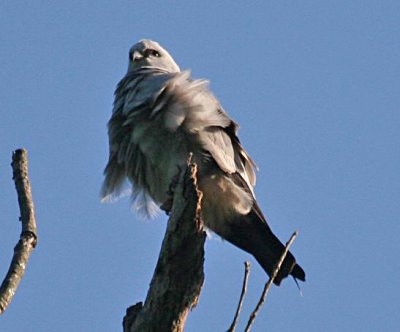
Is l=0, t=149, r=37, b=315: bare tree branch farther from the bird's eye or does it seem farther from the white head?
the bird's eye

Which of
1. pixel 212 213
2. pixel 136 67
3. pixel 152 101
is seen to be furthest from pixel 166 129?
pixel 136 67

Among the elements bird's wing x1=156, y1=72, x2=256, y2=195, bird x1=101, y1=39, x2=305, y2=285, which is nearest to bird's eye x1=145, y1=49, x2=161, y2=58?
A: bird x1=101, y1=39, x2=305, y2=285

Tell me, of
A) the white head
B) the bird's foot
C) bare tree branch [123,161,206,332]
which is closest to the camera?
bare tree branch [123,161,206,332]

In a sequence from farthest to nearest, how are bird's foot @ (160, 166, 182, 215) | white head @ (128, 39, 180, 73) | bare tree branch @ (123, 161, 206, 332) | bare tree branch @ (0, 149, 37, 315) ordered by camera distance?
1. white head @ (128, 39, 180, 73)
2. bird's foot @ (160, 166, 182, 215)
3. bare tree branch @ (123, 161, 206, 332)
4. bare tree branch @ (0, 149, 37, 315)

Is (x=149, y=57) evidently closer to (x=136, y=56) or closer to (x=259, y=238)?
(x=136, y=56)

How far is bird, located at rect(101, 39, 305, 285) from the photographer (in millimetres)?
5793

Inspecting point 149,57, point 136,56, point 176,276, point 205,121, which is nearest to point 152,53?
point 149,57

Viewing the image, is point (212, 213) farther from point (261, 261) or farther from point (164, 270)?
point (164, 270)

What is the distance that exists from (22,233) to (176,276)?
953 millimetres

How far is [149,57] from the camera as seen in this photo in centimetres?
746

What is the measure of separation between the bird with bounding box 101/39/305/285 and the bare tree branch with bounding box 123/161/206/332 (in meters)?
1.42

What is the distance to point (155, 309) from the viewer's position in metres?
4.03

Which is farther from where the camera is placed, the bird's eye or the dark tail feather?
the bird's eye

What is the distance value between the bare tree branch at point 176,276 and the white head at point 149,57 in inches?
127
